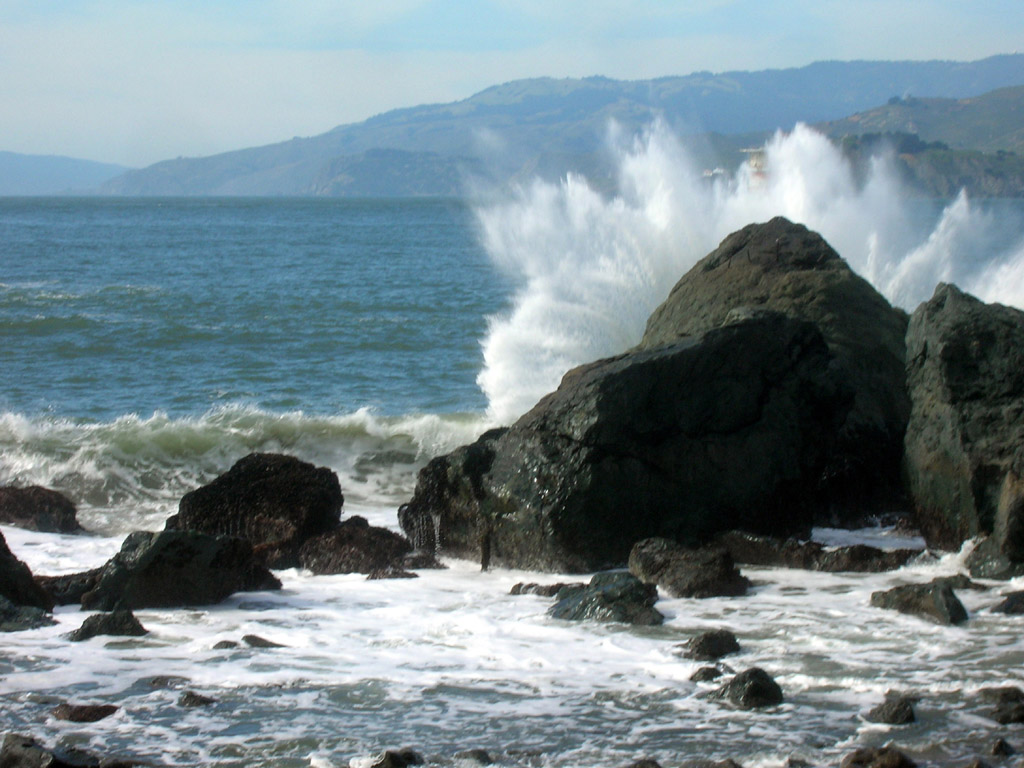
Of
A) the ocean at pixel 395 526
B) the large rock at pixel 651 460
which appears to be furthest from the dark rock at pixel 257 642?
the large rock at pixel 651 460

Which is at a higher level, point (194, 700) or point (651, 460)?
point (651, 460)

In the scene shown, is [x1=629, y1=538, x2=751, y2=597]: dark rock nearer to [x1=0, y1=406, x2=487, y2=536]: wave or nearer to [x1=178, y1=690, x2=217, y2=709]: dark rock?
[x1=178, y1=690, x2=217, y2=709]: dark rock

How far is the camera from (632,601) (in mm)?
7773

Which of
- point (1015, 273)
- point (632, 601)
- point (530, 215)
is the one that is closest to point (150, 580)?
point (632, 601)

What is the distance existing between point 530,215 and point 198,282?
11224 mm

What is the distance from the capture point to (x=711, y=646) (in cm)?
684

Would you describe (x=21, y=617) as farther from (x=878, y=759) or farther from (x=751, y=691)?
(x=878, y=759)

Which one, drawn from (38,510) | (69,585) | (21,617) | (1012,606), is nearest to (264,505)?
(69,585)

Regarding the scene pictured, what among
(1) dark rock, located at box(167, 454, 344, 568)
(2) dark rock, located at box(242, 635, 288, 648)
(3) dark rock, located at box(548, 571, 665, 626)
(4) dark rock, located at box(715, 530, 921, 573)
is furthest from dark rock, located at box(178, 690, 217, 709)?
(4) dark rock, located at box(715, 530, 921, 573)

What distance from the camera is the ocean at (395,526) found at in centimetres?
579

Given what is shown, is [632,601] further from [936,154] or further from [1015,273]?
[936,154]

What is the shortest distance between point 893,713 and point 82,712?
3.98 meters

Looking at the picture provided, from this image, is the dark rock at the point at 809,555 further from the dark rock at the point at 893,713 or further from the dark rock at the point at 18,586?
the dark rock at the point at 18,586

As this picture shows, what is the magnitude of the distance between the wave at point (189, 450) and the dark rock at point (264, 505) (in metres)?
2.13
